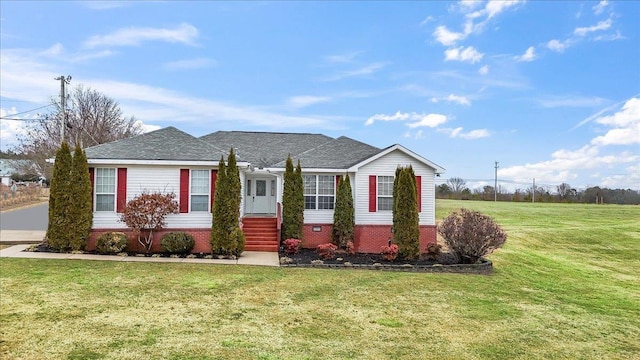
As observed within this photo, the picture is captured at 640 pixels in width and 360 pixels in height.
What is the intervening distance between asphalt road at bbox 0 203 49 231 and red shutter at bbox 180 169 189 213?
1107cm

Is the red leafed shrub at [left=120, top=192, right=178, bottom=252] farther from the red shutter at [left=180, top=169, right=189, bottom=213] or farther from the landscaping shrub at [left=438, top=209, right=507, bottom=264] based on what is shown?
the landscaping shrub at [left=438, top=209, right=507, bottom=264]

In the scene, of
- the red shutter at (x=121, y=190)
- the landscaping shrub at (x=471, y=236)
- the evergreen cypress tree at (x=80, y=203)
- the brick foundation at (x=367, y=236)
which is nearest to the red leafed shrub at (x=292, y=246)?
the brick foundation at (x=367, y=236)

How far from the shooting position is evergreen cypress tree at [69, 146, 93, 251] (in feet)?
48.3

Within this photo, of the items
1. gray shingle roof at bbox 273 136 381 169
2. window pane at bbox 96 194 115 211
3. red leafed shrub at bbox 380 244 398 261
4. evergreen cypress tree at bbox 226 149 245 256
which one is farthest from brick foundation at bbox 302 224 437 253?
window pane at bbox 96 194 115 211

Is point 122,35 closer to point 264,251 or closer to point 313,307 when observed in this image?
point 264,251

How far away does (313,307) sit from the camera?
365 inches

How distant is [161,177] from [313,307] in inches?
366

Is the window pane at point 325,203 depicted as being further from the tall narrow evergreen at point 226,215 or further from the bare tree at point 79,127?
the bare tree at point 79,127

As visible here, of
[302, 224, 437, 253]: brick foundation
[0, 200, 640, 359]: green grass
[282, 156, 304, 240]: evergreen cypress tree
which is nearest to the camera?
[0, 200, 640, 359]: green grass

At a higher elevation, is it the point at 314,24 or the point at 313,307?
the point at 314,24

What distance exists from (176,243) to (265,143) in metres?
9.65

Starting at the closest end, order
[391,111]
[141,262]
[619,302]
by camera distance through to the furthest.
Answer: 1. [619,302]
2. [141,262]
3. [391,111]

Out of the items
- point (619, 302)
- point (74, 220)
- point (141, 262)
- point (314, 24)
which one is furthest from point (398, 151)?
point (74, 220)

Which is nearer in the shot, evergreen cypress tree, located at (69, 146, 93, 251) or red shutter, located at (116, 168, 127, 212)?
evergreen cypress tree, located at (69, 146, 93, 251)
